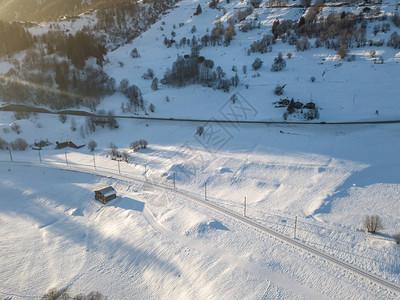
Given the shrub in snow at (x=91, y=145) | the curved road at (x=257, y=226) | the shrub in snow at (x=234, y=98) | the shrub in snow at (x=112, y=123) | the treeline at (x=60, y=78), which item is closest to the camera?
the curved road at (x=257, y=226)

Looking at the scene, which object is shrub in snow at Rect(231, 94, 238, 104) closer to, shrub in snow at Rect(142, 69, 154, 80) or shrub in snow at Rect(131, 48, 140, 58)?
shrub in snow at Rect(142, 69, 154, 80)

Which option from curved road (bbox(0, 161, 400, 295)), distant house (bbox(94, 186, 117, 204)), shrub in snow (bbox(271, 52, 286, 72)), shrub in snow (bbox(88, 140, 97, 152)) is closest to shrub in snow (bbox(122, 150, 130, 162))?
curved road (bbox(0, 161, 400, 295))

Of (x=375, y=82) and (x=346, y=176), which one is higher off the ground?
(x=375, y=82)

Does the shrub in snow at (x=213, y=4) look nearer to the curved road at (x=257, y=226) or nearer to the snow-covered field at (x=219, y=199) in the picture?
the snow-covered field at (x=219, y=199)

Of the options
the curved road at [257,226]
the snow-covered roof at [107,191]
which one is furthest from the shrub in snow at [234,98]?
the snow-covered roof at [107,191]

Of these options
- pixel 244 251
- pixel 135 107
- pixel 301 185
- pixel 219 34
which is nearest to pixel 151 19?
pixel 219 34

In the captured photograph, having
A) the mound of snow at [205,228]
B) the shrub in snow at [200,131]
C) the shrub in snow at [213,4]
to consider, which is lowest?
the mound of snow at [205,228]

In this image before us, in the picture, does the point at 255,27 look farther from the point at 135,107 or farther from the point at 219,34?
the point at 135,107
